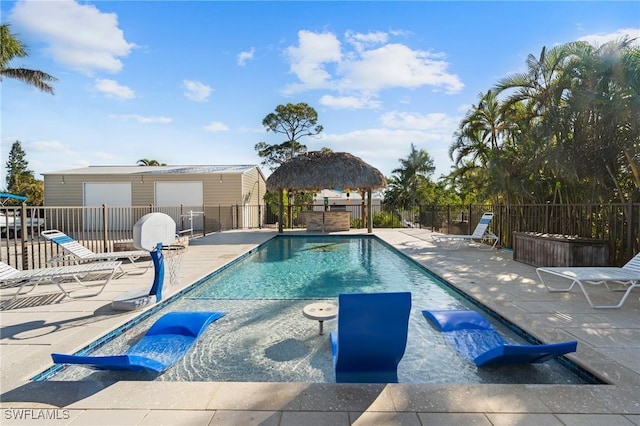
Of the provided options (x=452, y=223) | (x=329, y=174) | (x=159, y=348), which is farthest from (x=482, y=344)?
(x=329, y=174)

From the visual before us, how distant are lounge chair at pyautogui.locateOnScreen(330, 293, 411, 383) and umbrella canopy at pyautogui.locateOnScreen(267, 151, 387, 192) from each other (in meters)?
12.4

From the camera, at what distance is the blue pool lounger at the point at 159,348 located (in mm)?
2418

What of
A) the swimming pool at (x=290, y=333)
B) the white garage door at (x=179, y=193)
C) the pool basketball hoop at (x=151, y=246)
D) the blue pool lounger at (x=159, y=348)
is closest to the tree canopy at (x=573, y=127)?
the swimming pool at (x=290, y=333)

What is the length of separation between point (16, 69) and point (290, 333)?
19.4 meters

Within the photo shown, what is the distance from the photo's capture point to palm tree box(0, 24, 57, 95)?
13.1 meters

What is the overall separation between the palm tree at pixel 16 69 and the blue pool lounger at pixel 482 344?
18.4 metres

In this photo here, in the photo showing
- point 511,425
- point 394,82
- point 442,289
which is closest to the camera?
point 511,425

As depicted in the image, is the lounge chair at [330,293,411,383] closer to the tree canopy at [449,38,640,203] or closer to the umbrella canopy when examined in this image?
the tree canopy at [449,38,640,203]

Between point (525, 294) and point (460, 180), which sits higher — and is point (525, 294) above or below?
below

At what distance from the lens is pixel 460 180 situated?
14.6m

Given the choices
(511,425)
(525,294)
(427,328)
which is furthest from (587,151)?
(511,425)

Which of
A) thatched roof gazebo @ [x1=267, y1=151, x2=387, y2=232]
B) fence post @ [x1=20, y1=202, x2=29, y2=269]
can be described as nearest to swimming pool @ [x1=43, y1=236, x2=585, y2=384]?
fence post @ [x1=20, y1=202, x2=29, y2=269]

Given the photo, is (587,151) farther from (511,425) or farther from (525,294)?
(511,425)

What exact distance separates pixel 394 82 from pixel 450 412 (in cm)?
1099
